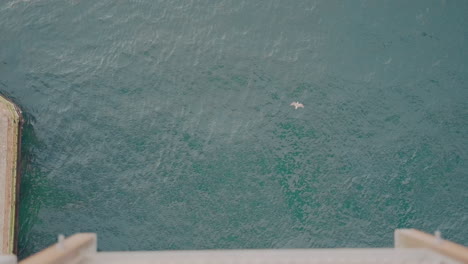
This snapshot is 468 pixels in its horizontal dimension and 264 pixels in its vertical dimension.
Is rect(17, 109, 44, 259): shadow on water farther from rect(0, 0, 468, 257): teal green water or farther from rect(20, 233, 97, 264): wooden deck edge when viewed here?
rect(20, 233, 97, 264): wooden deck edge

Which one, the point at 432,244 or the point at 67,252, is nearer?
the point at 67,252

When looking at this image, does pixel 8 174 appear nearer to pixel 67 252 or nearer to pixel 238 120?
pixel 67 252

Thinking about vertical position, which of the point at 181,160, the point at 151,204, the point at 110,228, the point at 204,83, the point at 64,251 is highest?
the point at 204,83

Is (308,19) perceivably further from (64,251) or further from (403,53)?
(64,251)

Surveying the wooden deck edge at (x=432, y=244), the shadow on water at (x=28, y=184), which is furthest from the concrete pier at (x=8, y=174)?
the wooden deck edge at (x=432, y=244)

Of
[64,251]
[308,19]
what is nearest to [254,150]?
[308,19]

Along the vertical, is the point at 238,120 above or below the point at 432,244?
above

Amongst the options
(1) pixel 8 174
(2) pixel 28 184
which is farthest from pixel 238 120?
(1) pixel 8 174
